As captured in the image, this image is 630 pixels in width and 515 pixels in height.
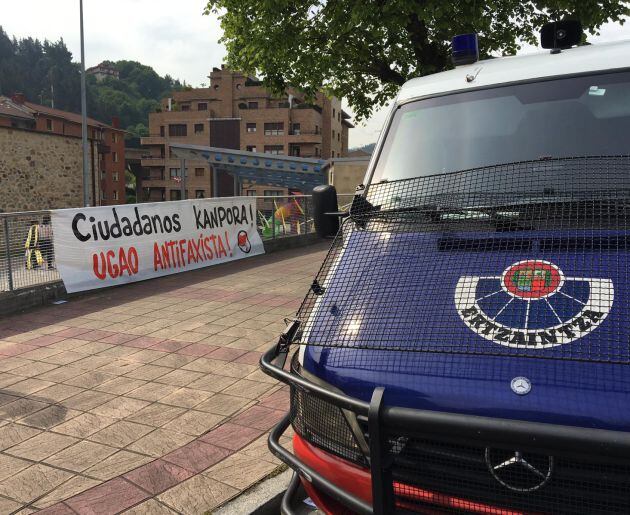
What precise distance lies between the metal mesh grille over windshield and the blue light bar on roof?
56.0 inches

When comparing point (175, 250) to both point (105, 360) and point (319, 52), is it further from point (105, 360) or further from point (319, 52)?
point (319, 52)

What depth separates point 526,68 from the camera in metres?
3.33

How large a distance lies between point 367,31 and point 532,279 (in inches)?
445

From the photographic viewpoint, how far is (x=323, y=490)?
205cm

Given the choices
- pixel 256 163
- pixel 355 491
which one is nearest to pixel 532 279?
pixel 355 491

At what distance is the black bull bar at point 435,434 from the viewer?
1.51 meters

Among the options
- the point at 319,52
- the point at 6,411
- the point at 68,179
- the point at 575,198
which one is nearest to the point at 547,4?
the point at 319,52

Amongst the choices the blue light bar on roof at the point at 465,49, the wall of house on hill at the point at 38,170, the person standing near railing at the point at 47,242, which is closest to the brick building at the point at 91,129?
the wall of house on hill at the point at 38,170

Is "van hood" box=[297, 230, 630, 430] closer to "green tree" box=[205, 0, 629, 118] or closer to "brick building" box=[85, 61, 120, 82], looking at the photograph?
"green tree" box=[205, 0, 629, 118]

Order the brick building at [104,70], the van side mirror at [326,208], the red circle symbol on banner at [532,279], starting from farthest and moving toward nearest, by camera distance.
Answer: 1. the brick building at [104,70]
2. the van side mirror at [326,208]
3. the red circle symbol on banner at [532,279]

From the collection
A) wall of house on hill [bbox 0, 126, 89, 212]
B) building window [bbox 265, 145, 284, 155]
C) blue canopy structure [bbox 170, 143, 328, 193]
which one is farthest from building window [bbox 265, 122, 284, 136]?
blue canopy structure [bbox 170, 143, 328, 193]

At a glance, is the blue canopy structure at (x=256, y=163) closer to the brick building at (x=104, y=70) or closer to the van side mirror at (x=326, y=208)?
the van side mirror at (x=326, y=208)

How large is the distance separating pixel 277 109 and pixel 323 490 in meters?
69.1

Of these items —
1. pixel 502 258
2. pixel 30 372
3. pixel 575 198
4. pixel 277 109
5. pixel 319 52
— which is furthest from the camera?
pixel 277 109
